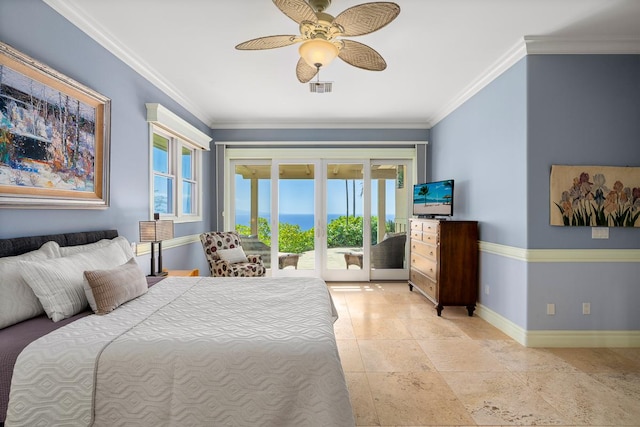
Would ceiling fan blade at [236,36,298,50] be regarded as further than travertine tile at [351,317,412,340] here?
No

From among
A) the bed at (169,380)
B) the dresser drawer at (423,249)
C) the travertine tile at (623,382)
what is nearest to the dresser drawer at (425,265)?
the dresser drawer at (423,249)

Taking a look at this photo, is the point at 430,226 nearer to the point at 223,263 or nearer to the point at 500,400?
the point at 500,400

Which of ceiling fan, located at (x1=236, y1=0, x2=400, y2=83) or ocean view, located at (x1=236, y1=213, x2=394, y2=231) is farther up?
ceiling fan, located at (x1=236, y1=0, x2=400, y2=83)

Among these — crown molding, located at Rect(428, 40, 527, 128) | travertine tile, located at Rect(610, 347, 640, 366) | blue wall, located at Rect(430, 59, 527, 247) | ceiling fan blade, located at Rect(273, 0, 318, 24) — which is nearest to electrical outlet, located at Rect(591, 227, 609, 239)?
blue wall, located at Rect(430, 59, 527, 247)

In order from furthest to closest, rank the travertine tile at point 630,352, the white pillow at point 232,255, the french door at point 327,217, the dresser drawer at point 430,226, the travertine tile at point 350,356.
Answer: the french door at point 327,217 → the white pillow at point 232,255 → the dresser drawer at point 430,226 → the travertine tile at point 630,352 → the travertine tile at point 350,356

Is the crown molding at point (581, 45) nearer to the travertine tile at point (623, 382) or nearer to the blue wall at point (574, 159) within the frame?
the blue wall at point (574, 159)

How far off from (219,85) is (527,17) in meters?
3.07

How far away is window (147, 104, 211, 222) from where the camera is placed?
12.3 ft

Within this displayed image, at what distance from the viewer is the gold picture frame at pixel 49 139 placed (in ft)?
6.37

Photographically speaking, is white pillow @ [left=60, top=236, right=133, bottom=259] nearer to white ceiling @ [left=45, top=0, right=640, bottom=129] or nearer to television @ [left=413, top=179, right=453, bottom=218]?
white ceiling @ [left=45, top=0, right=640, bottom=129]

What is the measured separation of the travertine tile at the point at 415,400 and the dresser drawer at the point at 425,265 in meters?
1.71

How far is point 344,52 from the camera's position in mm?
2420

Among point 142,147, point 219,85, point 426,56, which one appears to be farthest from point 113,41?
point 426,56

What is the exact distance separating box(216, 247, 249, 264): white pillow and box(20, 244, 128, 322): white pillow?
226 centimetres
